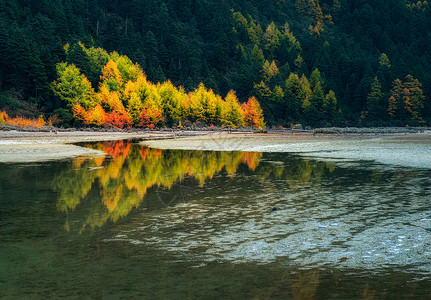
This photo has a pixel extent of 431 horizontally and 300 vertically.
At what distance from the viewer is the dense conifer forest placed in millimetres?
101312

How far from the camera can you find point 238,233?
12.6 metres

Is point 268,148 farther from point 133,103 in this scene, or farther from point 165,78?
point 165,78

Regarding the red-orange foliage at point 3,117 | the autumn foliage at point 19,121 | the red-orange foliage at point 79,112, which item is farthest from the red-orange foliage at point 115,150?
the red-orange foliage at point 79,112

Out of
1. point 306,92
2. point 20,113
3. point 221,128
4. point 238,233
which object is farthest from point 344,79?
point 238,233

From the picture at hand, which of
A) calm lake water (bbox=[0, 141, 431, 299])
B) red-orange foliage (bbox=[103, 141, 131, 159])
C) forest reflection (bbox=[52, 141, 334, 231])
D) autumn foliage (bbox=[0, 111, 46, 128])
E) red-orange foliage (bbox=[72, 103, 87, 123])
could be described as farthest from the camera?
red-orange foliage (bbox=[72, 103, 87, 123])

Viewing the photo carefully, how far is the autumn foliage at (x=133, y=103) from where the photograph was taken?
103 metres

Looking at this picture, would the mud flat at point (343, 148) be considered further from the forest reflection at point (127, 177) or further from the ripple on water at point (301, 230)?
the ripple on water at point (301, 230)

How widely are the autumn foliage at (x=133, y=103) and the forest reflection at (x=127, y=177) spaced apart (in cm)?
7139

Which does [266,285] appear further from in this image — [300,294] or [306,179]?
[306,179]

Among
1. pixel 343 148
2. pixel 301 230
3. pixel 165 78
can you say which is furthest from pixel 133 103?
pixel 301 230

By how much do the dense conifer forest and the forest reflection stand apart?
7031 centimetres

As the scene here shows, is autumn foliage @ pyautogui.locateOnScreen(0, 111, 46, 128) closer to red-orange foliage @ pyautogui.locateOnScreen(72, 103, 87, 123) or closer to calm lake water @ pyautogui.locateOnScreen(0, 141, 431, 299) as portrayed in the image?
red-orange foliage @ pyautogui.locateOnScreen(72, 103, 87, 123)

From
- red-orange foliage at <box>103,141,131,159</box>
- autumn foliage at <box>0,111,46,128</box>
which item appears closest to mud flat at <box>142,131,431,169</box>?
red-orange foliage at <box>103,141,131,159</box>

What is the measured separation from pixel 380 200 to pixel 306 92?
14620 cm
